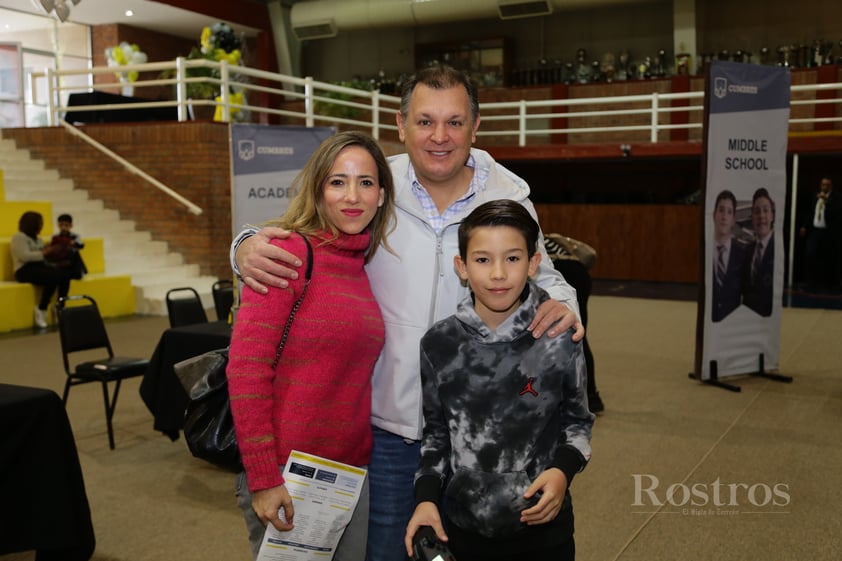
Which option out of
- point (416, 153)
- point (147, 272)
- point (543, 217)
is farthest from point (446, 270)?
point (543, 217)

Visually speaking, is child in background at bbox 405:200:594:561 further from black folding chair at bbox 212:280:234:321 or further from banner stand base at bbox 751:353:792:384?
banner stand base at bbox 751:353:792:384

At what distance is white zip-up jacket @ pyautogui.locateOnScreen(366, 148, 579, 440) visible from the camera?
191 centimetres

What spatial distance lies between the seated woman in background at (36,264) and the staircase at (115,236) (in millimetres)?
1235

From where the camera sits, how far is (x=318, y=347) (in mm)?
1758

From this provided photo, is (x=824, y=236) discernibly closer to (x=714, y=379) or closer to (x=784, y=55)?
(x=784, y=55)

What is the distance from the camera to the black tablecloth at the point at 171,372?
14.6 feet

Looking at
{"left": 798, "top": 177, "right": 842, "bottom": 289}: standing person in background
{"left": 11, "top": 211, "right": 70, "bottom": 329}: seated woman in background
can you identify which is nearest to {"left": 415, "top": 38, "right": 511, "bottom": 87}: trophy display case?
{"left": 798, "top": 177, "right": 842, "bottom": 289}: standing person in background

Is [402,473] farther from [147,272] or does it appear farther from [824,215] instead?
[824,215]

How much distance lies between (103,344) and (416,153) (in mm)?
3658

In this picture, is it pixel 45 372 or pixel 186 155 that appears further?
pixel 186 155

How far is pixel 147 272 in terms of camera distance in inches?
409

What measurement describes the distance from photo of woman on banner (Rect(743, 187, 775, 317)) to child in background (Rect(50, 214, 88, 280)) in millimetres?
6874

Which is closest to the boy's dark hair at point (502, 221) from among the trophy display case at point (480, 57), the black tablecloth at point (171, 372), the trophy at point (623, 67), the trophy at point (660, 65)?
the black tablecloth at point (171, 372)

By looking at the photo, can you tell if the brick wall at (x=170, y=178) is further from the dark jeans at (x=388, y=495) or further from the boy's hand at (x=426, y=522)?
the boy's hand at (x=426, y=522)
